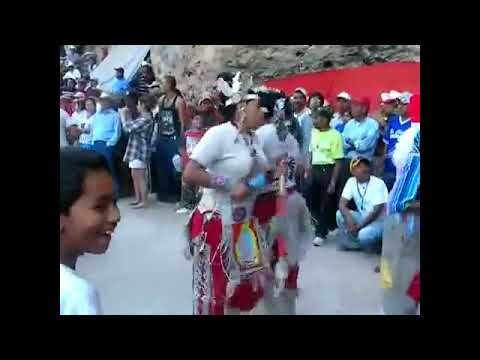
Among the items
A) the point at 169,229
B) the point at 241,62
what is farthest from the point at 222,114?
the point at 169,229

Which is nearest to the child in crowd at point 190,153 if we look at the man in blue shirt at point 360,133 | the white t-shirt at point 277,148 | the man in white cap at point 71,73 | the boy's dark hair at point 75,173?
the white t-shirt at point 277,148

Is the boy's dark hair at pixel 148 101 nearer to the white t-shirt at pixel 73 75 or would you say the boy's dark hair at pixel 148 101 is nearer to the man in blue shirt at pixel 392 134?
the white t-shirt at pixel 73 75

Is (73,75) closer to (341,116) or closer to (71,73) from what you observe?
(71,73)

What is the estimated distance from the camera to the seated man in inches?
108

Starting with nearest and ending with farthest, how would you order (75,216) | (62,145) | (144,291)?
(75,216)
(62,145)
(144,291)

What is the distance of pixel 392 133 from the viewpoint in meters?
2.75

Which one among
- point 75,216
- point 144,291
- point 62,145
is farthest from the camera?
point 144,291

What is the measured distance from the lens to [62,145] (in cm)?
263

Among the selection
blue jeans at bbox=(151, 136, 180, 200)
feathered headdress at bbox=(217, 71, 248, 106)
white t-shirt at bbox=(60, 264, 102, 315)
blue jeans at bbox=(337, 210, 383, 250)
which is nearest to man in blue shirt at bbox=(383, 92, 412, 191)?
blue jeans at bbox=(337, 210, 383, 250)

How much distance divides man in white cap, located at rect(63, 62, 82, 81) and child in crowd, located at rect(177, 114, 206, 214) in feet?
1.63

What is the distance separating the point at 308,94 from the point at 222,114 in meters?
0.37

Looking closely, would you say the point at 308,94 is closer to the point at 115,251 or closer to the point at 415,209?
the point at 415,209

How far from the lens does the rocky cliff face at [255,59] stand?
105 inches

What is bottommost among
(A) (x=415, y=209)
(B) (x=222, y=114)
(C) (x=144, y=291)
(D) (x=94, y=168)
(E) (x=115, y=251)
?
(C) (x=144, y=291)
